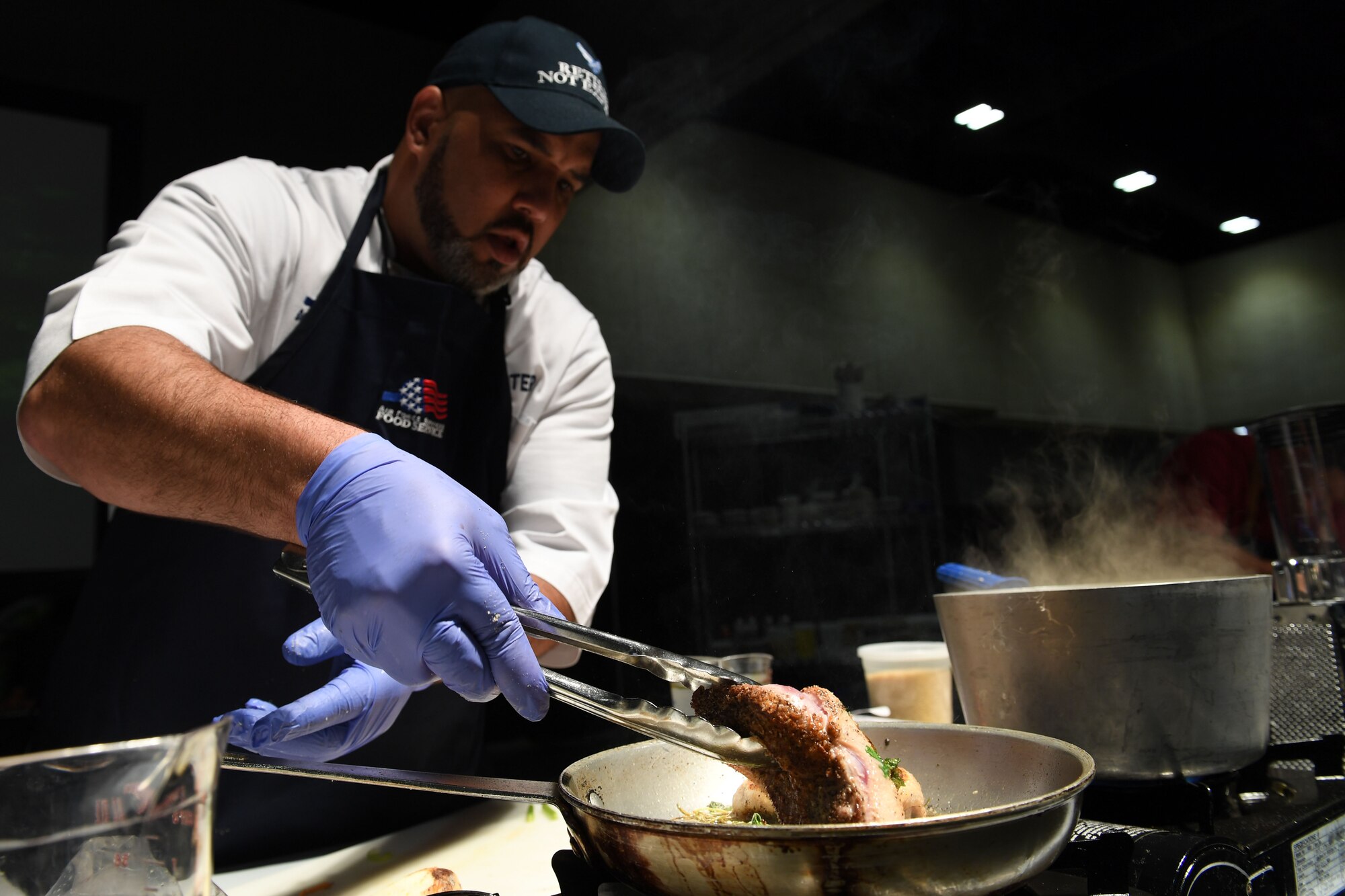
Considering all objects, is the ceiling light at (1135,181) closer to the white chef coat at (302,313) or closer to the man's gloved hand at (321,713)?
the white chef coat at (302,313)

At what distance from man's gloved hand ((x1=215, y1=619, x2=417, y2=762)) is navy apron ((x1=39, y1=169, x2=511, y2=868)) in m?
0.35

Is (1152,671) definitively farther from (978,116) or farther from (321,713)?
(978,116)

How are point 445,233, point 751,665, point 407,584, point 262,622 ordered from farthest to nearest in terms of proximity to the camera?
point 445,233 < point 751,665 < point 262,622 < point 407,584

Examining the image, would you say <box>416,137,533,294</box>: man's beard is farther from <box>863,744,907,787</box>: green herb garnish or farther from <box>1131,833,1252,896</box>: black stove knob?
<box>1131,833,1252,896</box>: black stove knob

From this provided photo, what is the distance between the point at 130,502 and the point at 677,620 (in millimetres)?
1254

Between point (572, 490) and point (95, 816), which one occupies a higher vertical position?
point (572, 490)

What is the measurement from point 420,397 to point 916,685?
→ 1.15 meters

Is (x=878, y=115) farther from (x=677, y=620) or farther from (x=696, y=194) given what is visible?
(x=677, y=620)

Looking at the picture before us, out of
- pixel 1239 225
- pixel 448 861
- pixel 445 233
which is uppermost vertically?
pixel 1239 225

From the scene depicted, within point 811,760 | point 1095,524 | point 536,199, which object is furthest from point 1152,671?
point 536,199

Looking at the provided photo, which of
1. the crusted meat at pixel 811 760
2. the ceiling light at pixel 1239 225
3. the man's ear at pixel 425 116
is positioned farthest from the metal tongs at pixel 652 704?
the ceiling light at pixel 1239 225

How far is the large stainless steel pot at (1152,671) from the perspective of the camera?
3.28ft

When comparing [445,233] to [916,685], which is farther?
[445,233]

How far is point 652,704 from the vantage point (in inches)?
31.5
